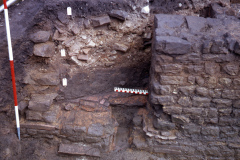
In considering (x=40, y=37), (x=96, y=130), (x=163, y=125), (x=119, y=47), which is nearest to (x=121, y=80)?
(x=119, y=47)

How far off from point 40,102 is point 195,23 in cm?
260

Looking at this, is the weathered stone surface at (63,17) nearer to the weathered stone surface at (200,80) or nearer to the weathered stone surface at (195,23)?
the weathered stone surface at (195,23)

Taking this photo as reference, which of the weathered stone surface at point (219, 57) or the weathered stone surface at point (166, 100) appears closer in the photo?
the weathered stone surface at point (219, 57)

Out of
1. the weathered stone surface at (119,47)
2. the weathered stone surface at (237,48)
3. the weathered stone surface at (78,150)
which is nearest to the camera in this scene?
the weathered stone surface at (237,48)

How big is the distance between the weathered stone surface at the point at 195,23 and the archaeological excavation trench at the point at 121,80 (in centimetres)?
1

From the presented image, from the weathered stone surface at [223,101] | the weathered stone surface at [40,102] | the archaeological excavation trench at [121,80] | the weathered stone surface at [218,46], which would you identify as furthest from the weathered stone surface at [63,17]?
the weathered stone surface at [223,101]

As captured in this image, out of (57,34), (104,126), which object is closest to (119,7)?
(57,34)

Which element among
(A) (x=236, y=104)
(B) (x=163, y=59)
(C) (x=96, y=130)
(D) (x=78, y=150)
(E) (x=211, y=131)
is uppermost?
(B) (x=163, y=59)

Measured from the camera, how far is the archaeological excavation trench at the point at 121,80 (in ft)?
8.98

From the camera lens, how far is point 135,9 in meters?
3.40

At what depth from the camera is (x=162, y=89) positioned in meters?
2.83

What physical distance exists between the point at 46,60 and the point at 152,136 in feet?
6.64

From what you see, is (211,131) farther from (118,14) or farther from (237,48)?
(118,14)

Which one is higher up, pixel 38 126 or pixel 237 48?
pixel 237 48
